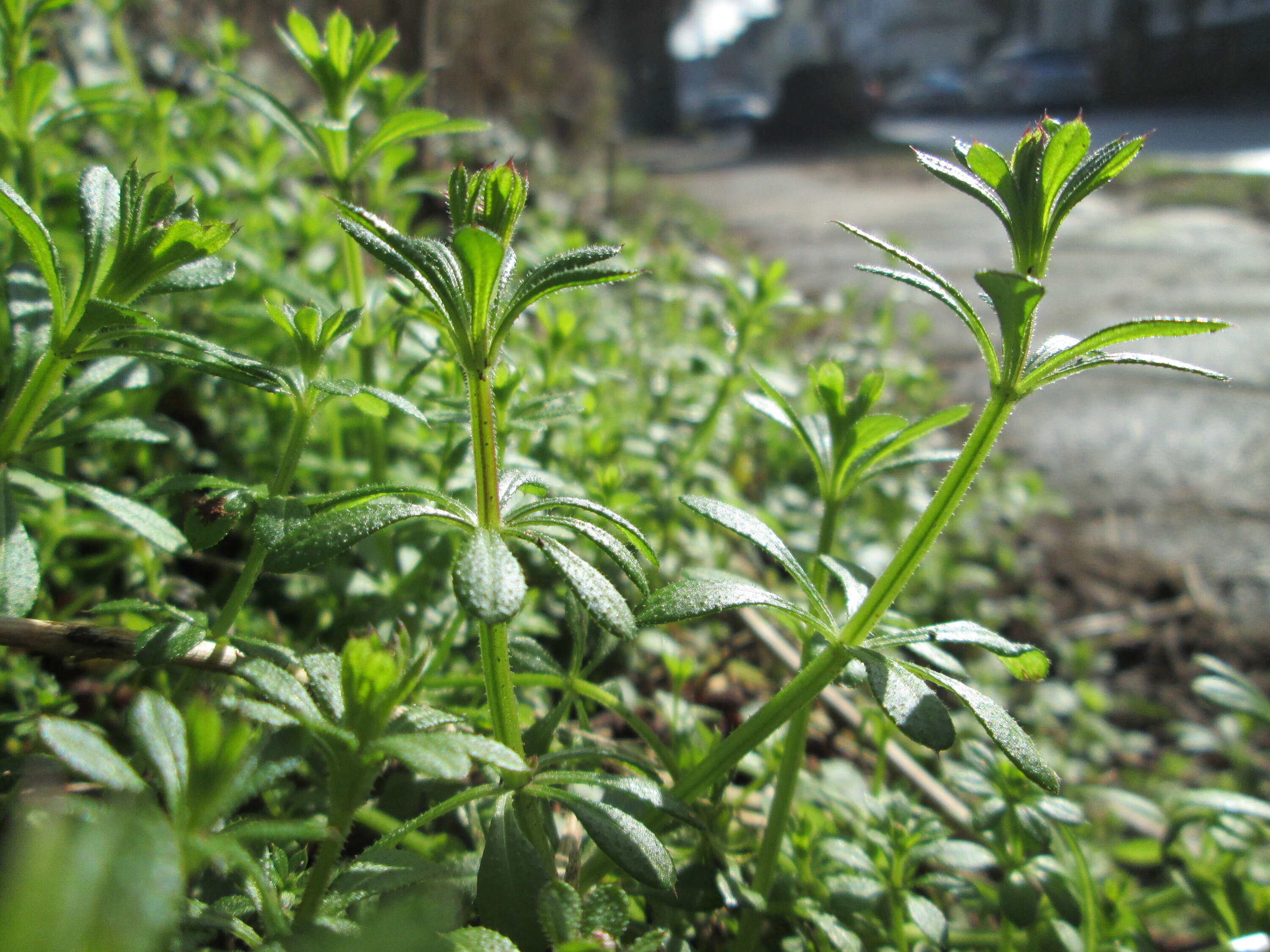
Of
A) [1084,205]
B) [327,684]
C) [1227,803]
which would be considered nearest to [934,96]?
[1084,205]

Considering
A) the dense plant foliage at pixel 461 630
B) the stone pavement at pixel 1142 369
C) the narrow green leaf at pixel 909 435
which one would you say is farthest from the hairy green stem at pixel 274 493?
the stone pavement at pixel 1142 369

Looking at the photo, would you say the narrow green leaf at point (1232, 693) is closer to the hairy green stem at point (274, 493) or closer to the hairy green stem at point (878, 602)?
the hairy green stem at point (878, 602)

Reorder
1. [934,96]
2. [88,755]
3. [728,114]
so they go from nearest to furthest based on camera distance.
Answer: [88,755]
[934,96]
[728,114]

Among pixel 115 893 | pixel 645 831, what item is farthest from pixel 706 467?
pixel 115 893

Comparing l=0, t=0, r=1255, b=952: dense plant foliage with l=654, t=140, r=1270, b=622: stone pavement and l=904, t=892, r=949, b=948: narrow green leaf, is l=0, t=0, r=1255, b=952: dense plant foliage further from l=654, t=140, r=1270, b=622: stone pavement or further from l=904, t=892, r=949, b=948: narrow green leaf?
l=654, t=140, r=1270, b=622: stone pavement

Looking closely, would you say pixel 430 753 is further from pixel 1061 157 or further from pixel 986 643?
pixel 1061 157

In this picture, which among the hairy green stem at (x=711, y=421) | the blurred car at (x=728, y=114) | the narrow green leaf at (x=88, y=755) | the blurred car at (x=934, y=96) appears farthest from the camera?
the blurred car at (x=728, y=114)
